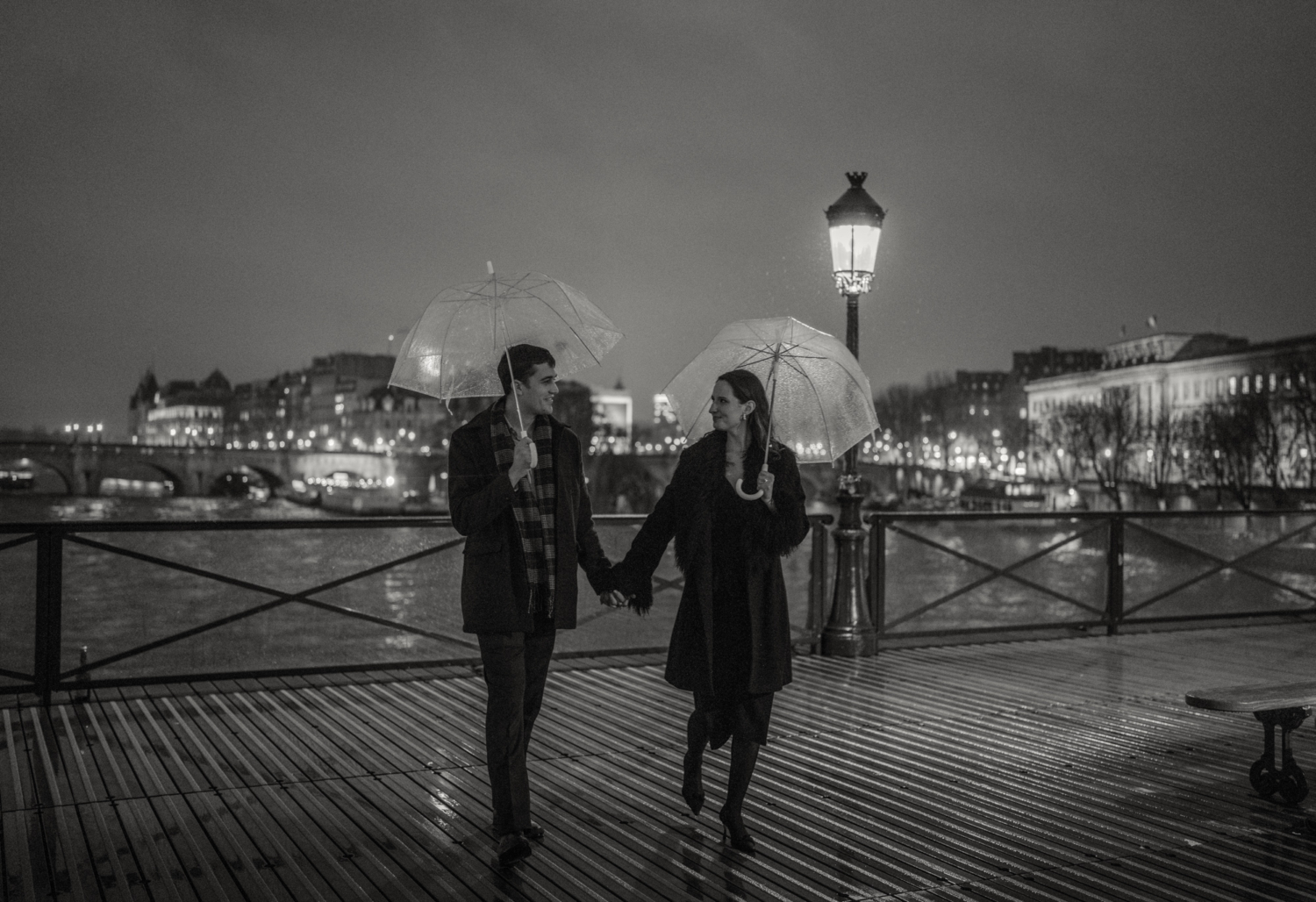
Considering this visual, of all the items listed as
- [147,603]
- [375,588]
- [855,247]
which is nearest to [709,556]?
[855,247]

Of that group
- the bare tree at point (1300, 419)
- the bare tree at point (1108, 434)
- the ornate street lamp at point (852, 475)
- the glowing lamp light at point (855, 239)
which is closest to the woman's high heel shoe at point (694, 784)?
the ornate street lamp at point (852, 475)

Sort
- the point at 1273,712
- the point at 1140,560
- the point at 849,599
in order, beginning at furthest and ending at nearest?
the point at 1140,560 → the point at 849,599 → the point at 1273,712

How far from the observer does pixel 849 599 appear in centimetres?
984

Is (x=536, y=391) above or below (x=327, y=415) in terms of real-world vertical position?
below

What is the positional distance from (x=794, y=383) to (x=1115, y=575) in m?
6.64

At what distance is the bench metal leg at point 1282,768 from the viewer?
5832 millimetres

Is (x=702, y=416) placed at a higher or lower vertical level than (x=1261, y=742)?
higher

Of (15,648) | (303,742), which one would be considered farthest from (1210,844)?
(15,648)

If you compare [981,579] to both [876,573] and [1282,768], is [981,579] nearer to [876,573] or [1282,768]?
[876,573]

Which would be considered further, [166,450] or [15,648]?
[166,450]

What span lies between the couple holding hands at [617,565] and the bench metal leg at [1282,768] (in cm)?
246

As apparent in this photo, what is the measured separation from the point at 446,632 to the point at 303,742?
Answer: 115 inches

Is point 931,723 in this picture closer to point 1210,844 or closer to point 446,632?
point 1210,844

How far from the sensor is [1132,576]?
13.4 meters
